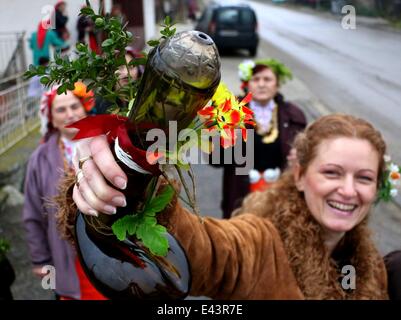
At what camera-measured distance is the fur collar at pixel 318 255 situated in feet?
5.21

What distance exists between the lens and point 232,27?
1330 centimetres

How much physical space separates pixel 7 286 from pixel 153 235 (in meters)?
1.64

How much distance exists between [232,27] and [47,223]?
11661 millimetres

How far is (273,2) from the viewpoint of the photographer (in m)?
41.9

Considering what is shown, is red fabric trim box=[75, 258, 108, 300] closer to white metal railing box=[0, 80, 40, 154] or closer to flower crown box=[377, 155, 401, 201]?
flower crown box=[377, 155, 401, 201]

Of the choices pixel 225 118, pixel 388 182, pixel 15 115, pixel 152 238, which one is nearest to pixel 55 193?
pixel 388 182

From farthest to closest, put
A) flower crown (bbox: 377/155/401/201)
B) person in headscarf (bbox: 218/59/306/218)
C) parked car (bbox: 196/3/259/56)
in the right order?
parked car (bbox: 196/3/259/56) → person in headscarf (bbox: 218/59/306/218) → flower crown (bbox: 377/155/401/201)

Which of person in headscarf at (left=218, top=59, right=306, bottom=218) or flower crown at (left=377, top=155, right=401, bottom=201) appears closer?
flower crown at (left=377, top=155, right=401, bottom=201)

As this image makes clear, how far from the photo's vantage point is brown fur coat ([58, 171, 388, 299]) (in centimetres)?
136

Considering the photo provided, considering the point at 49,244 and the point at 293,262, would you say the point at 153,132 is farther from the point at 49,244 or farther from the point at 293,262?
the point at 49,244

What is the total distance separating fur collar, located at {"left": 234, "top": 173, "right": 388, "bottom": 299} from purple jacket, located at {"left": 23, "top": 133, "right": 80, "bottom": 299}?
1.00 metres

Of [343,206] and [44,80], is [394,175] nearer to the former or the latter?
[343,206]

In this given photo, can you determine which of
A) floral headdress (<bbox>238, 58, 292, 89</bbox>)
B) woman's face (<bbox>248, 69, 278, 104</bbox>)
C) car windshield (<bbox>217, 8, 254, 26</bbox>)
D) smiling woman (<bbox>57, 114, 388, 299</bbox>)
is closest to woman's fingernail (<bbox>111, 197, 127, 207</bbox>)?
smiling woman (<bbox>57, 114, 388, 299</bbox>)

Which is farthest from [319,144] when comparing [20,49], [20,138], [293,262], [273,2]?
[273,2]
